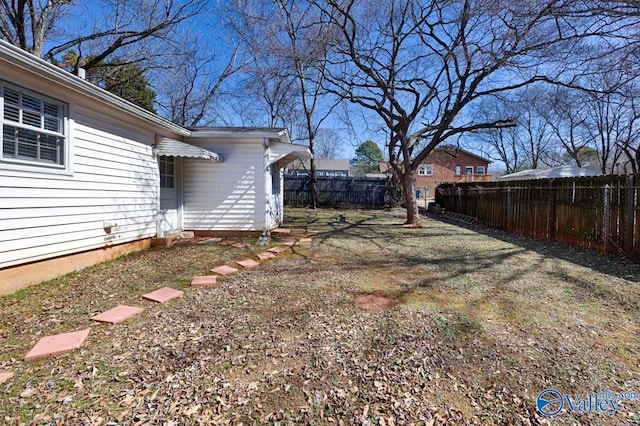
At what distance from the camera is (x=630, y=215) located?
208 inches

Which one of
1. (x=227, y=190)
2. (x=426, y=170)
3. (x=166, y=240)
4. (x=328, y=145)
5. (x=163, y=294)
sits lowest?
(x=163, y=294)

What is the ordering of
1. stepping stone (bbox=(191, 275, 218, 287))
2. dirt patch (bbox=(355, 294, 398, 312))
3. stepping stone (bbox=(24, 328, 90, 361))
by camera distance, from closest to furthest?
stepping stone (bbox=(24, 328, 90, 361)), dirt patch (bbox=(355, 294, 398, 312)), stepping stone (bbox=(191, 275, 218, 287))

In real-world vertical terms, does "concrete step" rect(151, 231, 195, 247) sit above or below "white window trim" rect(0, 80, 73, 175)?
below

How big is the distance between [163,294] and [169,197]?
153 inches

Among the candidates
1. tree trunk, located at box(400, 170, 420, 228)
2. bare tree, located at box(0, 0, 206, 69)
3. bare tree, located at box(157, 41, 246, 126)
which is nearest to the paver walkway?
tree trunk, located at box(400, 170, 420, 228)

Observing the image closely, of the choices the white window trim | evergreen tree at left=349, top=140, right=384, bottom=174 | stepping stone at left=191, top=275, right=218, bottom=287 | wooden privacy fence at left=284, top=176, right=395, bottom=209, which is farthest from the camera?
evergreen tree at left=349, top=140, right=384, bottom=174

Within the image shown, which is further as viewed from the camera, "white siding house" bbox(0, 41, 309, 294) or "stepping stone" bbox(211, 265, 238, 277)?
"stepping stone" bbox(211, 265, 238, 277)

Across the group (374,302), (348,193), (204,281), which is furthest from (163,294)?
(348,193)

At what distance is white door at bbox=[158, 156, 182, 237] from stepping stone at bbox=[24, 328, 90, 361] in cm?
407

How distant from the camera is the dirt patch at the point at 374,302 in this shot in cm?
320

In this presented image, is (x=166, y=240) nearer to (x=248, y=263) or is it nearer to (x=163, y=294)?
(x=248, y=263)

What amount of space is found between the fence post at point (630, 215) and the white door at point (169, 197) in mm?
9152

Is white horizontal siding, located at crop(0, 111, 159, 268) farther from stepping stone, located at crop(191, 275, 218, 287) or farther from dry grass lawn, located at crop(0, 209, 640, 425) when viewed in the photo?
stepping stone, located at crop(191, 275, 218, 287)

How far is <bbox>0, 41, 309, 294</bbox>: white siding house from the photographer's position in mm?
3467
